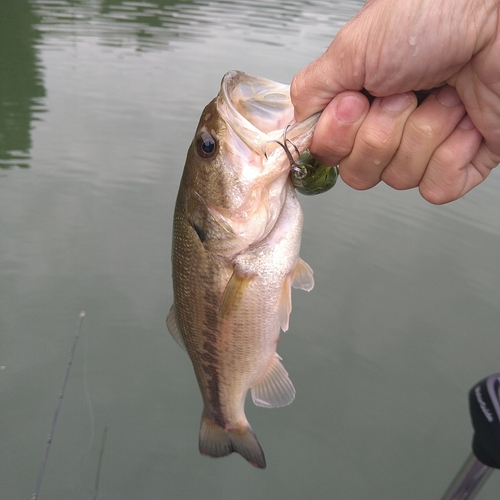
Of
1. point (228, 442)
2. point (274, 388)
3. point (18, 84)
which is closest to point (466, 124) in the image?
point (274, 388)

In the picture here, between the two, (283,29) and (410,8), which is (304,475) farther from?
(283,29)

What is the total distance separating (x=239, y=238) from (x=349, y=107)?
592 mm

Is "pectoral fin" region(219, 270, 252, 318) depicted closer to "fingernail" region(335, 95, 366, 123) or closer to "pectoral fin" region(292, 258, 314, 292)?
"pectoral fin" region(292, 258, 314, 292)

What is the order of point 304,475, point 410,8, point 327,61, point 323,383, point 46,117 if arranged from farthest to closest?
point 46,117 < point 323,383 < point 304,475 < point 327,61 < point 410,8

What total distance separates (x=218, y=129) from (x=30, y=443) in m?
2.97

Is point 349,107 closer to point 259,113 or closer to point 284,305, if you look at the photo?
point 259,113

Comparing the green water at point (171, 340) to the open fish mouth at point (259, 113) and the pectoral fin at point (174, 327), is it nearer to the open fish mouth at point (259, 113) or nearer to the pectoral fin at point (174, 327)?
the pectoral fin at point (174, 327)

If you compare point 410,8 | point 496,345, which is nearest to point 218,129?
point 410,8

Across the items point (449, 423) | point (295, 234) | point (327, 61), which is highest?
point (327, 61)

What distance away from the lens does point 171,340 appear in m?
4.31

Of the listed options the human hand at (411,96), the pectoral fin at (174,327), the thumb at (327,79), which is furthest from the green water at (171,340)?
the thumb at (327,79)

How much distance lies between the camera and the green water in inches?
133

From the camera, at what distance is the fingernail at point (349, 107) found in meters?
1.50

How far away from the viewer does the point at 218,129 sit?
5.29ft
